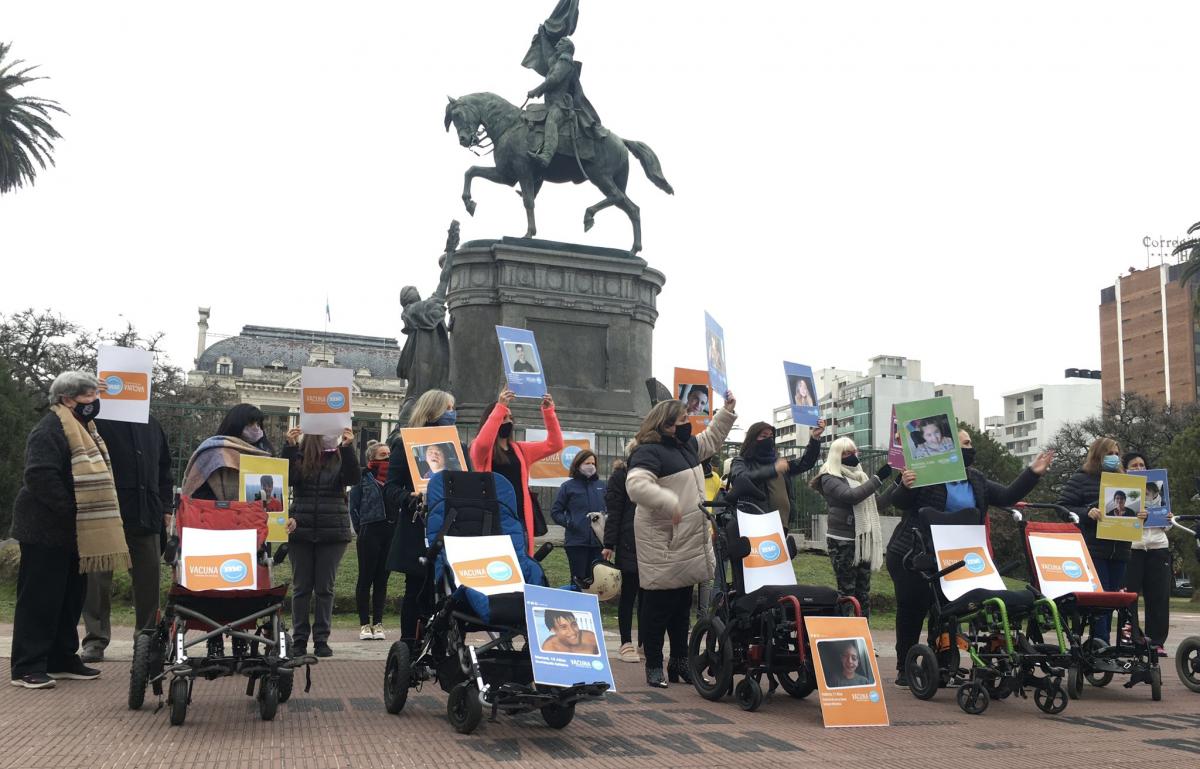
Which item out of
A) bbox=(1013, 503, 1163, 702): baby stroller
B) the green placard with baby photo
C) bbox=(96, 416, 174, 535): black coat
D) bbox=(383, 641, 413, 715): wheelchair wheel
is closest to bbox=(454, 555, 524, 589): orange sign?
bbox=(383, 641, 413, 715): wheelchair wheel

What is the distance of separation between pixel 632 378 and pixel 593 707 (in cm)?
1270

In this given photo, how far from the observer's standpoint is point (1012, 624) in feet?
24.9

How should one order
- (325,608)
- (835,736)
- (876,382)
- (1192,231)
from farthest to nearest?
1. (876,382)
2. (1192,231)
3. (325,608)
4. (835,736)

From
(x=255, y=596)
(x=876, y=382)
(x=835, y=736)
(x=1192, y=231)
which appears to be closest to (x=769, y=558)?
(x=835, y=736)

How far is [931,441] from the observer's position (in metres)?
8.06

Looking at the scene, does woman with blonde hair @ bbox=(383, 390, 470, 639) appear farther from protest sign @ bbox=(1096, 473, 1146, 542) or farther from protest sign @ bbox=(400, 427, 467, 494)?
protest sign @ bbox=(1096, 473, 1146, 542)

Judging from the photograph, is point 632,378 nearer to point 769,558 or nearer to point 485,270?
point 485,270

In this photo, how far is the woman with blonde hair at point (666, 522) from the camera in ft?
24.9

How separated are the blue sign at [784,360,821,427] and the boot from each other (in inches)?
107

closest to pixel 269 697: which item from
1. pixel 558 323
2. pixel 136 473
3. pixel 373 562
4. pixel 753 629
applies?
pixel 136 473

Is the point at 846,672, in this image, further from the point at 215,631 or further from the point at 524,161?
the point at 524,161

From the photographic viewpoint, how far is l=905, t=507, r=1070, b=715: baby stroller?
7.26 metres

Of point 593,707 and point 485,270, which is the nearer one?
point 593,707

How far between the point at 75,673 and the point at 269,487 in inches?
68.6
